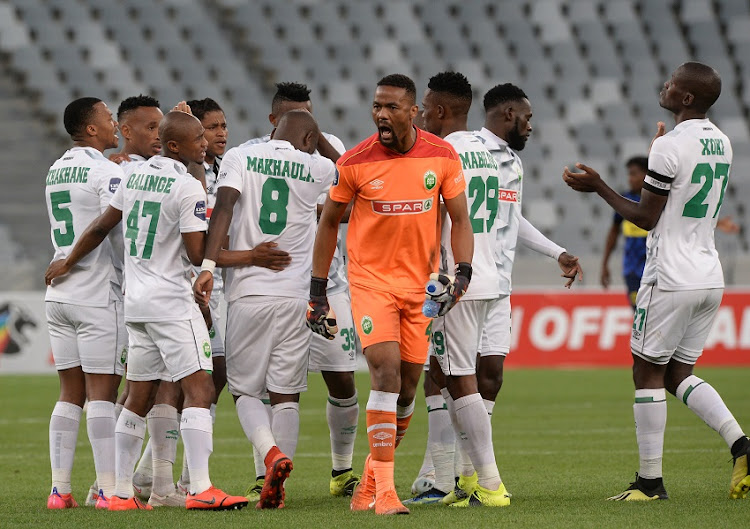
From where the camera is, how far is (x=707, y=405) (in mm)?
6773

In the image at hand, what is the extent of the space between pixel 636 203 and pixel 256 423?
2468 mm

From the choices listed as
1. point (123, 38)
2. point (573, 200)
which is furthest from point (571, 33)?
point (123, 38)

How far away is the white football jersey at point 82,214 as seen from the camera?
6.95 m

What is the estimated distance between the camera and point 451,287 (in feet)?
19.8

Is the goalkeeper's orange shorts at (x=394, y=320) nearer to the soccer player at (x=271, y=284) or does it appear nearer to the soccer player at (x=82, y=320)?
the soccer player at (x=271, y=284)

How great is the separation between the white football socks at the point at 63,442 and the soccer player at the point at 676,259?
3.13 meters

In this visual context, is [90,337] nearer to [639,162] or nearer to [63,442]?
[63,442]

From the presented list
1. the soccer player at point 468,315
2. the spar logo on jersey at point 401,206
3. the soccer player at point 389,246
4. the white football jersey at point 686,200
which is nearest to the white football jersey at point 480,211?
the soccer player at point 468,315

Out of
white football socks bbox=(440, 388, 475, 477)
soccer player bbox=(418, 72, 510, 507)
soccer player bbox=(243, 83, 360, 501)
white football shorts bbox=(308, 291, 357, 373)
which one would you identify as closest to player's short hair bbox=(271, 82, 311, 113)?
soccer player bbox=(243, 83, 360, 501)

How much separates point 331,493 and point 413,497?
1.83 ft

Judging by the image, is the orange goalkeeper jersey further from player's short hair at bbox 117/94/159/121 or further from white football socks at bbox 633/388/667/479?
player's short hair at bbox 117/94/159/121

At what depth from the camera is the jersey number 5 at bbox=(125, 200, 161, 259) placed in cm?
647

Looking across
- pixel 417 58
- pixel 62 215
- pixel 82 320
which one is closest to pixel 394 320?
pixel 82 320

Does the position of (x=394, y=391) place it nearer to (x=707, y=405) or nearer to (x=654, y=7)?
(x=707, y=405)
